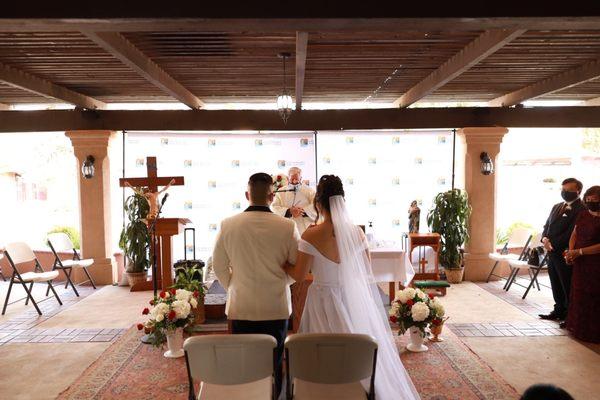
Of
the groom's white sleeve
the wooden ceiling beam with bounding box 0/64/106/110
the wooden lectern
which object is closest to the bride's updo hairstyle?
the groom's white sleeve

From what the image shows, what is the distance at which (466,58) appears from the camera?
4543 mm

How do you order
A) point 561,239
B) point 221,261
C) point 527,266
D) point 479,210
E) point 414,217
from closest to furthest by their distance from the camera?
1. point 221,261
2. point 561,239
3. point 527,266
4. point 414,217
5. point 479,210

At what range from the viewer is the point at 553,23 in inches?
111

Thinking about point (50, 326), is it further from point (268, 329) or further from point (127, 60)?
point (268, 329)

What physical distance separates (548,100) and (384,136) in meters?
2.69

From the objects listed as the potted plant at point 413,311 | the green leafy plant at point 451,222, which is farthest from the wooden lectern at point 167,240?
the green leafy plant at point 451,222

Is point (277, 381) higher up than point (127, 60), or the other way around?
point (127, 60)

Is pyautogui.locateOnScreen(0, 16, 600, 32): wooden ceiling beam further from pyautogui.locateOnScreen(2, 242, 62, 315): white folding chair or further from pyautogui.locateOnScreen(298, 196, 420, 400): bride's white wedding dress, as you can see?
pyautogui.locateOnScreen(2, 242, 62, 315): white folding chair

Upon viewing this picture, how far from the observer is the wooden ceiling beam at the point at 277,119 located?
22.8 ft

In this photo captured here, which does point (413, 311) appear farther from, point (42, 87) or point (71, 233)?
point (71, 233)

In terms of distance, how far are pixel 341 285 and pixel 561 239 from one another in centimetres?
353

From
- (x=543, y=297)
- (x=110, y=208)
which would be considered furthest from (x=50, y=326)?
(x=543, y=297)

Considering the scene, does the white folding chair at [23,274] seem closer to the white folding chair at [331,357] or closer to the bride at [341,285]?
the bride at [341,285]

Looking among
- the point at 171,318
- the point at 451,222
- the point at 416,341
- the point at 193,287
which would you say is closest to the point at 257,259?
the point at 171,318
